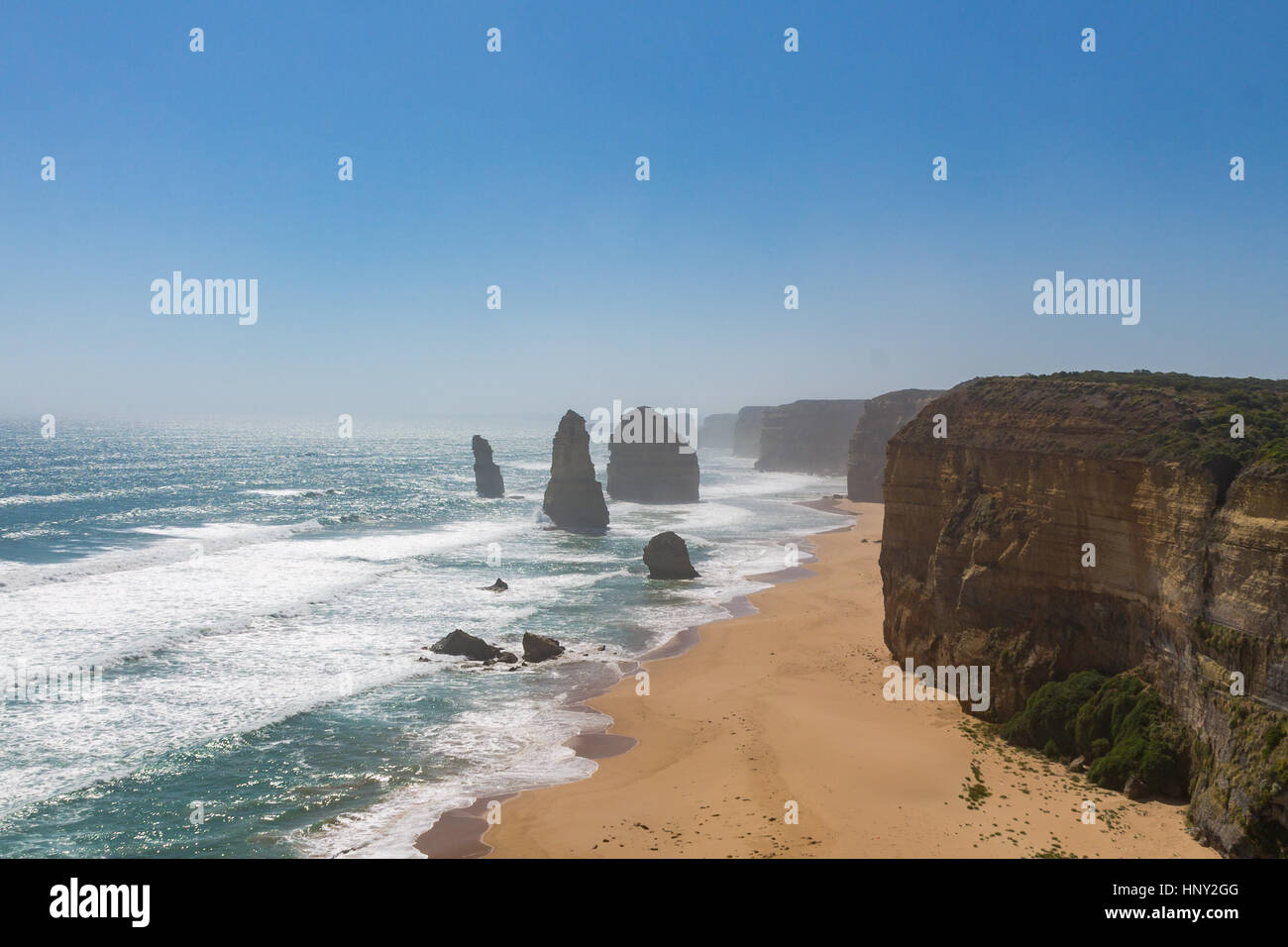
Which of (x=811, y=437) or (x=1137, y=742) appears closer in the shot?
(x=1137, y=742)

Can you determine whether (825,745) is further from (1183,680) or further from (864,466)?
(864,466)

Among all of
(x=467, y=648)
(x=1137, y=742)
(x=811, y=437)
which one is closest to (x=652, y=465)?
(x=811, y=437)

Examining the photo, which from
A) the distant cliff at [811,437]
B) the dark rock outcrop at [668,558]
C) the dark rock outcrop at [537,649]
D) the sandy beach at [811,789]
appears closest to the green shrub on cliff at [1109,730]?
the sandy beach at [811,789]

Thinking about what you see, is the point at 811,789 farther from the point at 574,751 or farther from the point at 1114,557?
the point at 1114,557

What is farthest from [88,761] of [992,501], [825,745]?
[992,501]

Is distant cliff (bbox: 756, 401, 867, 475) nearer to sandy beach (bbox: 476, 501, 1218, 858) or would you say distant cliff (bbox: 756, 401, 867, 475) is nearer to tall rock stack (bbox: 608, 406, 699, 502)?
tall rock stack (bbox: 608, 406, 699, 502)
